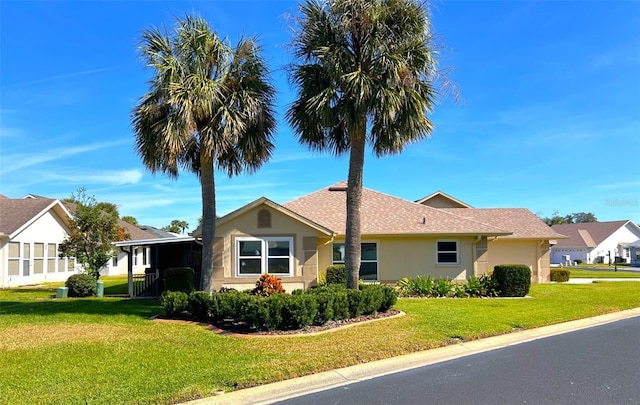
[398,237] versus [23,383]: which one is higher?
[398,237]

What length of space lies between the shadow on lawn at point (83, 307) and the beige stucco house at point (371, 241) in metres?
3.32

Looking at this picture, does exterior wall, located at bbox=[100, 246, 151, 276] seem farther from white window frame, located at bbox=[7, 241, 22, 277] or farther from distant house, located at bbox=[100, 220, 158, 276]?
white window frame, located at bbox=[7, 241, 22, 277]

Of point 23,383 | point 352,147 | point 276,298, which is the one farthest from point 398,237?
point 23,383

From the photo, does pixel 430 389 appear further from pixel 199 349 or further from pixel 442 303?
pixel 442 303

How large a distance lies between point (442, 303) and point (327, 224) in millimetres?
6975

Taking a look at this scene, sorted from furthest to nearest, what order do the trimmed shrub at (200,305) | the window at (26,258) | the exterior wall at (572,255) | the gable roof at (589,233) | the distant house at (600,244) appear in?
1. the gable roof at (589,233)
2. the distant house at (600,244)
3. the exterior wall at (572,255)
4. the window at (26,258)
5. the trimmed shrub at (200,305)

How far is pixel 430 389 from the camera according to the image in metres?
7.18

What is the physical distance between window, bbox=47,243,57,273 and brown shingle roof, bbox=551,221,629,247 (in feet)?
197

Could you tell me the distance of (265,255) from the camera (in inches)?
773

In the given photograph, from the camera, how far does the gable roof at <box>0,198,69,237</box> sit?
26500mm

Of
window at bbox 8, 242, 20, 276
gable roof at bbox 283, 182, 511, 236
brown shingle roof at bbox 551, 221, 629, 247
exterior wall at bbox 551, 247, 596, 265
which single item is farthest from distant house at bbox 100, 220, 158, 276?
brown shingle roof at bbox 551, 221, 629, 247

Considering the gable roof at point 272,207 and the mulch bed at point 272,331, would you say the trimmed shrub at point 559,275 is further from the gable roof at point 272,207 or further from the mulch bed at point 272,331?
the mulch bed at point 272,331

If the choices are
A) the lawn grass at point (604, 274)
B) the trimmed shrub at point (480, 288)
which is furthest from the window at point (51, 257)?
the lawn grass at point (604, 274)

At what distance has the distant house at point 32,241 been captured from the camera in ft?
86.2
